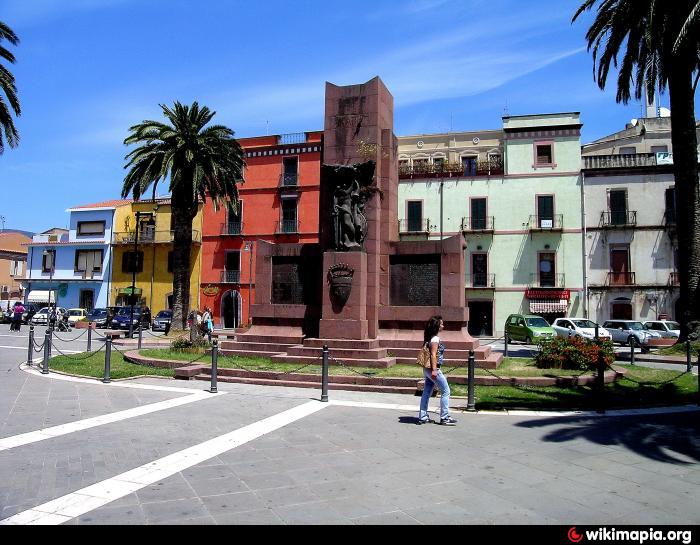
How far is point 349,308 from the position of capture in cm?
1515

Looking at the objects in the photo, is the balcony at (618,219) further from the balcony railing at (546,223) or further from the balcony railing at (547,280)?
the balcony railing at (547,280)

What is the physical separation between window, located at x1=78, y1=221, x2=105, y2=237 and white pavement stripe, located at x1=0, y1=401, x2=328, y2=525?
163ft

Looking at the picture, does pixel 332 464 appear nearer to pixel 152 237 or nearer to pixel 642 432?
pixel 642 432

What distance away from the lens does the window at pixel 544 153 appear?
4003cm

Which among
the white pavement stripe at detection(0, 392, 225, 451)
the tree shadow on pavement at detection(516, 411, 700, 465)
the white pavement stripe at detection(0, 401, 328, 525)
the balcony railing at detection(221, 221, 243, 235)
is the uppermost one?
the balcony railing at detection(221, 221, 243, 235)

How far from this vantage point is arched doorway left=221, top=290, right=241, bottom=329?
45.7 m

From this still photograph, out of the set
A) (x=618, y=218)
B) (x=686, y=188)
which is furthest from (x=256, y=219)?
(x=686, y=188)

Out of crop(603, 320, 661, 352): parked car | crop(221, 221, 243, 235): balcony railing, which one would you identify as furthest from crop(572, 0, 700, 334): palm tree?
crop(221, 221, 243, 235): balcony railing

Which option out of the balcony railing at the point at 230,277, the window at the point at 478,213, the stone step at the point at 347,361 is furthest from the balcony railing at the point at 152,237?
the stone step at the point at 347,361

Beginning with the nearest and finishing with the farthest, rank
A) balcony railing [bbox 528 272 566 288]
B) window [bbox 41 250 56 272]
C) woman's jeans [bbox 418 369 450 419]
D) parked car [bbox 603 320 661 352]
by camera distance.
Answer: woman's jeans [bbox 418 369 450 419]
parked car [bbox 603 320 661 352]
balcony railing [bbox 528 272 566 288]
window [bbox 41 250 56 272]

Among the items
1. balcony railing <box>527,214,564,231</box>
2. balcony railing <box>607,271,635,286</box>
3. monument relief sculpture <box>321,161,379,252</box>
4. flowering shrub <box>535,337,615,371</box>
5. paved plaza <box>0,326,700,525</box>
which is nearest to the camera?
paved plaza <box>0,326,700,525</box>

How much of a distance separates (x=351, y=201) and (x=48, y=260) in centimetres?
4845
